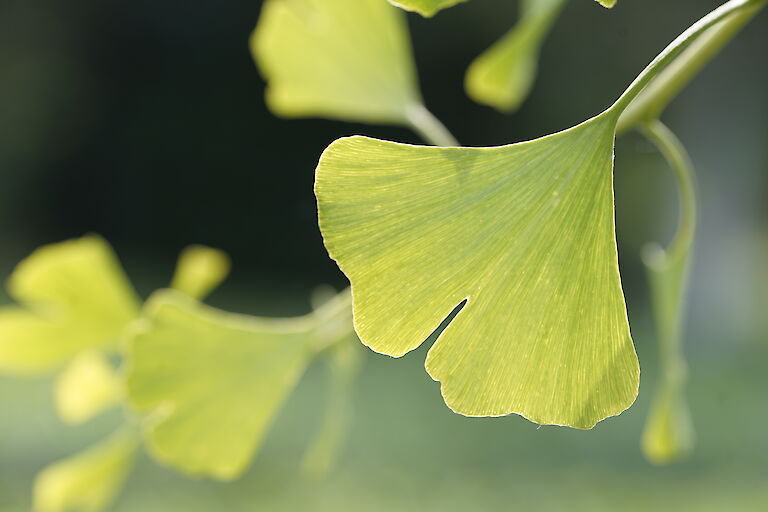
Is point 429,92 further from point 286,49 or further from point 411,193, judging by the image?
point 411,193

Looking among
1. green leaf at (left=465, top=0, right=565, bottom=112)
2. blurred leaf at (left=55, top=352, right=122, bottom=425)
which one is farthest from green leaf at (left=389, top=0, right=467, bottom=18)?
blurred leaf at (left=55, top=352, right=122, bottom=425)

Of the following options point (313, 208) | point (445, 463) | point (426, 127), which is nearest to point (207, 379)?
point (426, 127)

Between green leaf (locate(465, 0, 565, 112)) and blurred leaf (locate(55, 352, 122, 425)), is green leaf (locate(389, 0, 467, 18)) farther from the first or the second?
blurred leaf (locate(55, 352, 122, 425))

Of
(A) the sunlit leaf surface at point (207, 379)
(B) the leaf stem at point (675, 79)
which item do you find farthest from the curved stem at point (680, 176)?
(A) the sunlit leaf surface at point (207, 379)

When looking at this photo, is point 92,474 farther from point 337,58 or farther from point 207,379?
point 337,58

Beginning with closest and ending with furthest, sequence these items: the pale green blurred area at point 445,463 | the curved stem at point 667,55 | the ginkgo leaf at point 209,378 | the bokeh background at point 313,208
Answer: the curved stem at point 667,55 → the ginkgo leaf at point 209,378 → the pale green blurred area at point 445,463 → the bokeh background at point 313,208

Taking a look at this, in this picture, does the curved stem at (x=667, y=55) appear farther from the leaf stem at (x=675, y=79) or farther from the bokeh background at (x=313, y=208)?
the bokeh background at (x=313, y=208)
